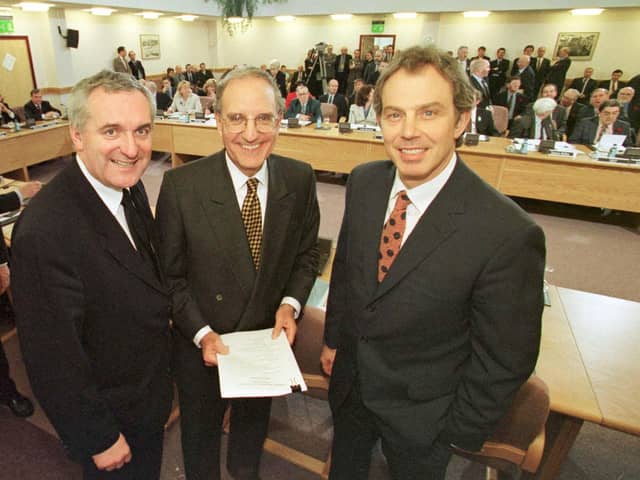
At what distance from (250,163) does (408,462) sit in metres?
1.10

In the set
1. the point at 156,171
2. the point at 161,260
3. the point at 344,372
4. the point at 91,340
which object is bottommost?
the point at 156,171

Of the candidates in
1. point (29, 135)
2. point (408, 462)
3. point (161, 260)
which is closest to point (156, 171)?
point (29, 135)

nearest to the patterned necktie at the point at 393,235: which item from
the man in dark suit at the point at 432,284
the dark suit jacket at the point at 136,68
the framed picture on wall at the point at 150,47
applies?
the man in dark suit at the point at 432,284

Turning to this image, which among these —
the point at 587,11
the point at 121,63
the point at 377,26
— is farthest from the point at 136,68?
the point at 587,11

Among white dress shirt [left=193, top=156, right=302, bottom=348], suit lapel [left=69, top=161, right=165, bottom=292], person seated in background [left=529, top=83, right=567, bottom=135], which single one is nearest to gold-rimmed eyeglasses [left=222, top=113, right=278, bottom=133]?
white dress shirt [left=193, top=156, right=302, bottom=348]

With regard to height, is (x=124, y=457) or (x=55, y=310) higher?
(x=55, y=310)

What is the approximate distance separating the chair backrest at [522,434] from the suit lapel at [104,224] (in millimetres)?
1221

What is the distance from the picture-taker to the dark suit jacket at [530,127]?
557cm

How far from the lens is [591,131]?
5.38 m

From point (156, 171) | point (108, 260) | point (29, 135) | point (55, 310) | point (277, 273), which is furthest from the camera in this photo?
point (156, 171)

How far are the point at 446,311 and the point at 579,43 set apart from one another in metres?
11.7

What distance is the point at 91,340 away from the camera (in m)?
1.15

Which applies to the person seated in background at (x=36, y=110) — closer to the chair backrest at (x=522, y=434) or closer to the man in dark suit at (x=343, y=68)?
the man in dark suit at (x=343, y=68)

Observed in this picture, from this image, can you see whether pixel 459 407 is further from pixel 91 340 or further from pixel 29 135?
pixel 29 135
